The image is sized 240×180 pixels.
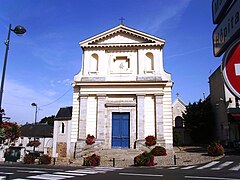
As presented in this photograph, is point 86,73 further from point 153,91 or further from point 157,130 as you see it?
point 157,130

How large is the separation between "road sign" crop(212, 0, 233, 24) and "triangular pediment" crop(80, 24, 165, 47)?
2378 cm

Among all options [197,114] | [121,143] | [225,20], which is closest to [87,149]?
[121,143]

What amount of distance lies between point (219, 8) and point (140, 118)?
2190 centimetres

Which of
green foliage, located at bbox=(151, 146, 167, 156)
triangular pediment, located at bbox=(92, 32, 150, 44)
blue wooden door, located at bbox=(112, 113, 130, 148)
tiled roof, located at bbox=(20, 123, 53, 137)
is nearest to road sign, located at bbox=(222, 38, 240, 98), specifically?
green foliage, located at bbox=(151, 146, 167, 156)

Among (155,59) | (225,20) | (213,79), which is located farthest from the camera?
(213,79)

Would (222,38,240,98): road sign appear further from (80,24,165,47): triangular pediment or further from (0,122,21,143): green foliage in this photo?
(80,24,165,47): triangular pediment

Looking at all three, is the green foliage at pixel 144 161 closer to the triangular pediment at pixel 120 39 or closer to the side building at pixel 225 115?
the side building at pixel 225 115

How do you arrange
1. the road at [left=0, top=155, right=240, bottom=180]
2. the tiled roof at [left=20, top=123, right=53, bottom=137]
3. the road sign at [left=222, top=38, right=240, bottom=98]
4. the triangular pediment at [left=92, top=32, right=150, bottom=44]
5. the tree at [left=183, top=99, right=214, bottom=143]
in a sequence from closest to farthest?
the road sign at [left=222, top=38, right=240, bottom=98] → the road at [left=0, top=155, right=240, bottom=180] → the triangular pediment at [left=92, top=32, right=150, bottom=44] → the tree at [left=183, top=99, right=214, bottom=143] → the tiled roof at [left=20, top=123, right=53, bottom=137]

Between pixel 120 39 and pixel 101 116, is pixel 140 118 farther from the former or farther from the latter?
pixel 120 39

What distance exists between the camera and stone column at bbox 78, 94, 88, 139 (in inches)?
949

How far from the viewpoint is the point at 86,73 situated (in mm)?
26250

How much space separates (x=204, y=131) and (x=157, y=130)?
44.4ft

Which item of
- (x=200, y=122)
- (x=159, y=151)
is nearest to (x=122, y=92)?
(x=159, y=151)

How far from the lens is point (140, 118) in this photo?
24047mm
